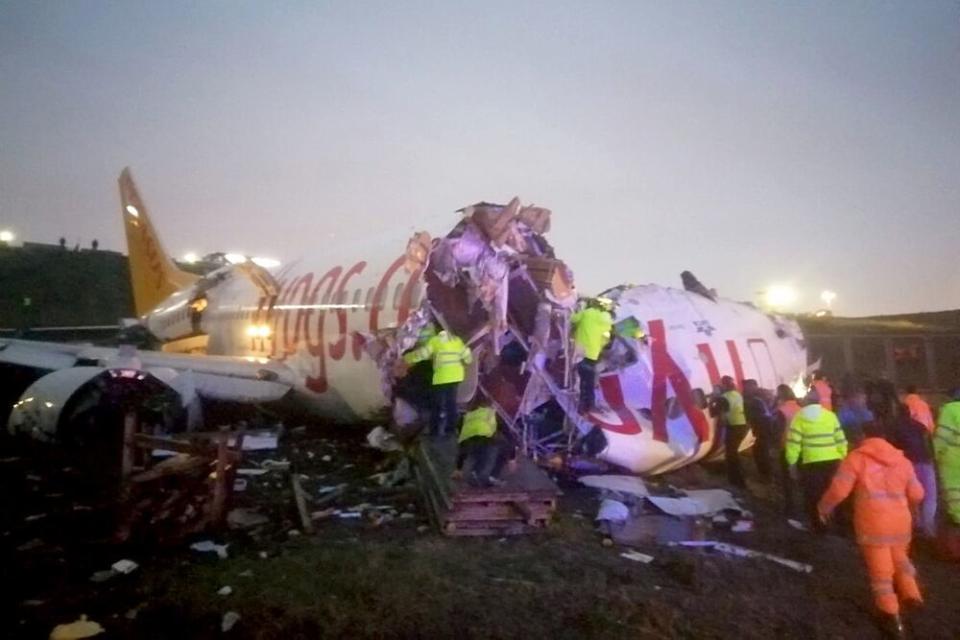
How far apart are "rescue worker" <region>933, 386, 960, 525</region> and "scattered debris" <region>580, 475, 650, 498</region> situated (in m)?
3.35

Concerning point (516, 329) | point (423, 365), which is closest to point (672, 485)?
point (516, 329)

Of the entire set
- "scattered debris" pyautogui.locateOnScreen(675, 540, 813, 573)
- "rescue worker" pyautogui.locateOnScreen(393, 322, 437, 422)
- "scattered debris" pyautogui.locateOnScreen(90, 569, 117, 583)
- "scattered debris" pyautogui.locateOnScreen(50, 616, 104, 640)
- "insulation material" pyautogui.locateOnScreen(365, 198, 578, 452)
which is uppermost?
"insulation material" pyautogui.locateOnScreen(365, 198, 578, 452)

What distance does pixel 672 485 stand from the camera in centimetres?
1089

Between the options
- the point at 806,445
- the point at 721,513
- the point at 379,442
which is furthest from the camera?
the point at 379,442

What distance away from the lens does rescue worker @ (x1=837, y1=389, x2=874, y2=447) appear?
11133 mm

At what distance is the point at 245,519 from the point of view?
8.48 metres

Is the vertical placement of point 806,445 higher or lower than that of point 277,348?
lower

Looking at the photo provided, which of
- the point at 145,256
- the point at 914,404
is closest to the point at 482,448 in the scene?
the point at 914,404

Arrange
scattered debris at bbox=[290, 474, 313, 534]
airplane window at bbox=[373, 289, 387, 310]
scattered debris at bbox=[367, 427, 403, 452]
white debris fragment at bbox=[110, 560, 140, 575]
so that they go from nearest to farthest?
white debris fragment at bbox=[110, 560, 140, 575], scattered debris at bbox=[290, 474, 313, 534], scattered debris at bbox=[367, 427, 403, 452], airplane window at bbox=[373, 289, 387, 310]

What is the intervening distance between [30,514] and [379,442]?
4.80m

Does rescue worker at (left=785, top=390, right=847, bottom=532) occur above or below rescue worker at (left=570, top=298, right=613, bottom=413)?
below

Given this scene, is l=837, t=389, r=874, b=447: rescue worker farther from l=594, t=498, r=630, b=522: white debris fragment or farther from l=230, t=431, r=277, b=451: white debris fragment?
l=230, t=431, r=277, b=451: white debris fragment

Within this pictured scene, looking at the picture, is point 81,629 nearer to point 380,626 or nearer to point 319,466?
point 380,626

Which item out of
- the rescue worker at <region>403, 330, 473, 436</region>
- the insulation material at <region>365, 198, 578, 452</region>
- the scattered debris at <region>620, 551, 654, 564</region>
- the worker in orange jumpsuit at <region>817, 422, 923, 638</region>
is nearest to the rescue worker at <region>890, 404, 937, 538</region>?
the worker in orange jumpsuit at <region>817, 422, 923, 638</region>
